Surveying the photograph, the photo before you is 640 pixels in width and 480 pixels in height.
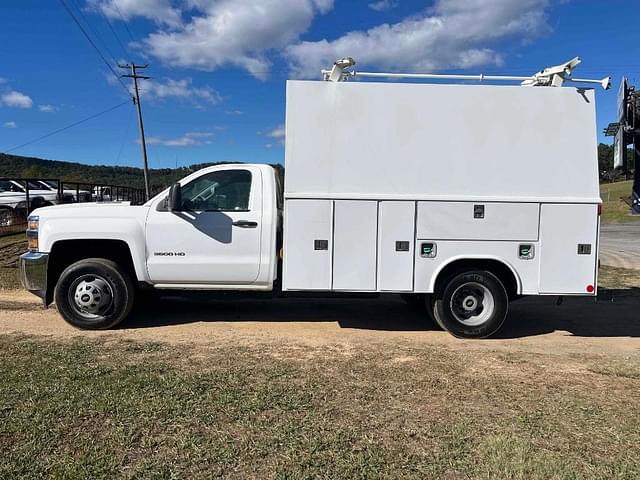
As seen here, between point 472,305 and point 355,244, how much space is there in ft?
5.26

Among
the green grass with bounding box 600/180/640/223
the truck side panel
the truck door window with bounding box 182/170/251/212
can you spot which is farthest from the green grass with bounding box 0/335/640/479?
the green grass with bounding box 600/180/640/223

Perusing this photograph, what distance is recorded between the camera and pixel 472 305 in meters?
6.51

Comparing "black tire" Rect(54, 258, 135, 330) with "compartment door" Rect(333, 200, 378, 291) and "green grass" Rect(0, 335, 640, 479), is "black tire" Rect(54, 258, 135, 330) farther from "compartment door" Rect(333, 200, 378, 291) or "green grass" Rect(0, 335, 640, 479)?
"compartment door" Rect(333, 200, 378, 291)

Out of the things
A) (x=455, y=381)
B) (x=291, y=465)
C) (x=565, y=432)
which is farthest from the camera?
(x=455, y=381)

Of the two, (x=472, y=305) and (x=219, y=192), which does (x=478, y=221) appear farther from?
(x=219, y=192)

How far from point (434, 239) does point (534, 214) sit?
3.78 feet

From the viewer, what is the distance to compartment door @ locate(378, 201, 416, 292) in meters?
6.19

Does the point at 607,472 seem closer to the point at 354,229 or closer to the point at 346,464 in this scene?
the point at 346,464

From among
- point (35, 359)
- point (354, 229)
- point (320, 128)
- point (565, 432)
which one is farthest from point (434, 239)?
point (35, 359)

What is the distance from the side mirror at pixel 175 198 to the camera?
6.29 m

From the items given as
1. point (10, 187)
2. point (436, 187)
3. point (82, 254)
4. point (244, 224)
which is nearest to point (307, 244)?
point (244, 224)

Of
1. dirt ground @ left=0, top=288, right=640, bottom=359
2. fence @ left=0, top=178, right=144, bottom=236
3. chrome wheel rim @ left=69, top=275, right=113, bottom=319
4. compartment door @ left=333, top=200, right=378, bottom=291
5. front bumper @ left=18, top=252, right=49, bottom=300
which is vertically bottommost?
dirt ground @ left=0, top=288, right=640, bottom=359

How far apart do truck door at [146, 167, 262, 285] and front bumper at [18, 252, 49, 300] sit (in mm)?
1232

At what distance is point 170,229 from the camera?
6496 mm
